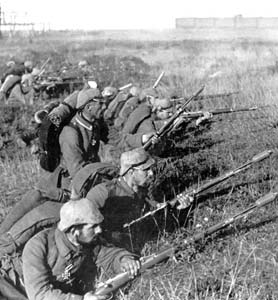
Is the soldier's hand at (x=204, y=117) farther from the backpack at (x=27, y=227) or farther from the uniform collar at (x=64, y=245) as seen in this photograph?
the uniform collar at (x=64, y=245)

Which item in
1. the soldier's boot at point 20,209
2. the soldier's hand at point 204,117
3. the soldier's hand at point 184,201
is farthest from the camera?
the soldier's hand at point 204,117

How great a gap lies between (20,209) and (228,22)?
8053 cm

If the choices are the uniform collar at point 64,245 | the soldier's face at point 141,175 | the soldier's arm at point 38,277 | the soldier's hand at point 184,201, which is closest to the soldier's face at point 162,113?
the soldier's hand at point 184,201

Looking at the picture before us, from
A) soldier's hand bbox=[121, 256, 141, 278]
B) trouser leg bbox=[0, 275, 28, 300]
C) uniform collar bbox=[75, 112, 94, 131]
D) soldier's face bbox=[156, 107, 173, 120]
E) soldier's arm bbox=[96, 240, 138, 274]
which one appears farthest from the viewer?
soldier's face bbox=[156, 107, 173, 120]

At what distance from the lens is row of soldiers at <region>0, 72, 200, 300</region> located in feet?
12.3

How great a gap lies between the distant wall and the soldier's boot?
69.4m

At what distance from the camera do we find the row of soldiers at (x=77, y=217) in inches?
148

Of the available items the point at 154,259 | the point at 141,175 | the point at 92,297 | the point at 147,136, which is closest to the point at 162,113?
the point at 147,136

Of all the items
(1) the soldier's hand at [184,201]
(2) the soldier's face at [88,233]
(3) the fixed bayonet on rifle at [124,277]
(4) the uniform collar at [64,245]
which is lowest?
(3) the fixed bayonet on rifle at [124,277]

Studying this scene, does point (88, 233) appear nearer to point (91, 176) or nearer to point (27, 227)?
point (27, 227)

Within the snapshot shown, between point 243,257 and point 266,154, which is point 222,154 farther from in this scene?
point 243,257

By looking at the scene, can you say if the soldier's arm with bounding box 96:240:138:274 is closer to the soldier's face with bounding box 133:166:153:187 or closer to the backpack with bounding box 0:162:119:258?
the backpack with bounding box 0:162:119:258

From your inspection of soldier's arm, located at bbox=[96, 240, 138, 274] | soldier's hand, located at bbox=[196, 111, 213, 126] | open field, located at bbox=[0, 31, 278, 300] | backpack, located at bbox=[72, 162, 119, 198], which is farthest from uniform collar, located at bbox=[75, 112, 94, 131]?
soldier's hand, located at bbox=[196, 111, 213, 126]

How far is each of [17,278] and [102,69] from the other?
20148 mm
